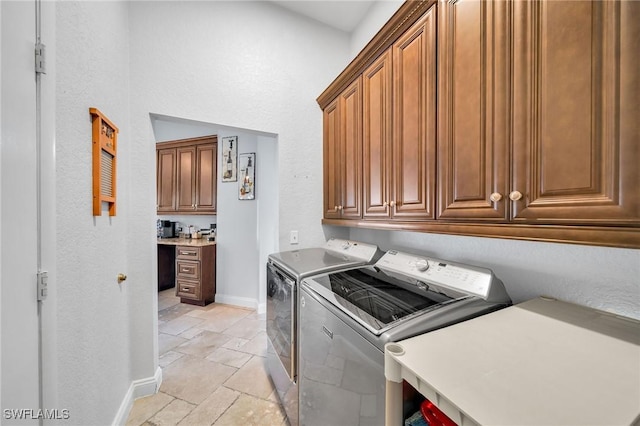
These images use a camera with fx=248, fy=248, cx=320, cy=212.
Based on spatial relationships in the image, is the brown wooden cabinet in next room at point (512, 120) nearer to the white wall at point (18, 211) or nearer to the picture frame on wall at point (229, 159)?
the white wall at point (18, 211)

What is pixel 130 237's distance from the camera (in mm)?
1740

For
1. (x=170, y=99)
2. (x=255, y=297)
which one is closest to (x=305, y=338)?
(x=170, y=99)

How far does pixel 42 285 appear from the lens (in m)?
0.83

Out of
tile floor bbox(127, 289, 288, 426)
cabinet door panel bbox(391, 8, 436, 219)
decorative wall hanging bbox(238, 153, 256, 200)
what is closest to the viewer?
cabinet door panel bbox(391, 8, 436, 219)

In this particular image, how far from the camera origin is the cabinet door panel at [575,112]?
60 centimetres

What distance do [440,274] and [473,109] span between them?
0.73 meters

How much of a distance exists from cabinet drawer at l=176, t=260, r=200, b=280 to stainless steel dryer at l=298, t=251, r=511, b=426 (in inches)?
108

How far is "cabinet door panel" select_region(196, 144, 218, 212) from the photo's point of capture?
3869 millimetres

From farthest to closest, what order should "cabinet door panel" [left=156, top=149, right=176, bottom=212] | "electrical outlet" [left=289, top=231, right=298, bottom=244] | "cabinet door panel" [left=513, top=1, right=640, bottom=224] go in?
"cabinet door panel" [left=156, top=149, right=176, bottom=212] < "electrical outlet" [left=289, top=231, right=298, bottom=244] < "cabinet door panel" [left=513, top=1, right=640, bottom=224]

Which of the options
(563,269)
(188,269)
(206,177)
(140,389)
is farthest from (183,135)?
(563,269)

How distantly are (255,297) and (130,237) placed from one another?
2.05 meters

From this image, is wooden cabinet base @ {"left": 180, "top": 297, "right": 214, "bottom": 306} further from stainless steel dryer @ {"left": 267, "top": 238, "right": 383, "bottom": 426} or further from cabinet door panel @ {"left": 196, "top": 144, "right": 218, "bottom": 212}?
stainless steel dryer @ {"left": 267, "top": 238, "right": 383, "bottom": 426}

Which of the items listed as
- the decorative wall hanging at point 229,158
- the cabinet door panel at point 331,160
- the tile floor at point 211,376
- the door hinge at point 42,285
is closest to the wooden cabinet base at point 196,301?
the tile floor at point 211,376

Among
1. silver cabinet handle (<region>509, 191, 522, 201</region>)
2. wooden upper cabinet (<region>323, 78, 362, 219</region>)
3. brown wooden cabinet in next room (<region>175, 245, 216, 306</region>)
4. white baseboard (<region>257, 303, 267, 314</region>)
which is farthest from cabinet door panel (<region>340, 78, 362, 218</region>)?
brown wooden cabinet in next room (<region>175, 245, 216, 306</region>)
